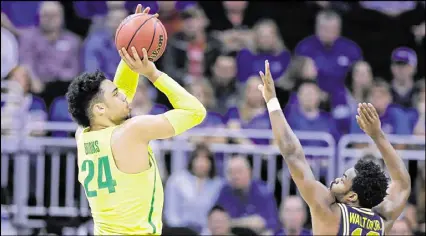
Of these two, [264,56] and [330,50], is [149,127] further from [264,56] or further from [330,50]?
[330,50]

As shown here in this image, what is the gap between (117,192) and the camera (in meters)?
7.17

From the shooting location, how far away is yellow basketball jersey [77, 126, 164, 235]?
7.16m

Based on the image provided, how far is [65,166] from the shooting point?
12.0 metres

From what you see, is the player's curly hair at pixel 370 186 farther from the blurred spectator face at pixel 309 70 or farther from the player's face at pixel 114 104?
the blurred spectator face at pixel 309 70

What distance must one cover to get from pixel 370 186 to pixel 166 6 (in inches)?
298

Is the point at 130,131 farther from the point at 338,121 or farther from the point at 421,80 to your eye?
the point at 421,80

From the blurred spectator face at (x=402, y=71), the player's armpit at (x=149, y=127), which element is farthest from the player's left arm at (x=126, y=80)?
the blurred spectator face at (x=402, y=71)

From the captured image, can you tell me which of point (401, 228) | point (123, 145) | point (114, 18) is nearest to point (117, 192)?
→ point (123, 145)

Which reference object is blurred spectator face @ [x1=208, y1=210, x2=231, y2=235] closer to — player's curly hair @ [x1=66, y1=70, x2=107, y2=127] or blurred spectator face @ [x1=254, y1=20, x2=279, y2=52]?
blurred spectator face @ [x1=254, y1=20, x2=279, y2=52]

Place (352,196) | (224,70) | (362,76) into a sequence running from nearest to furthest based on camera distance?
1. (352,196)
2. (362,76)
3. (224,70)

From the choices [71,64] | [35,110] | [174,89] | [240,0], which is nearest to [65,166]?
[35,110]

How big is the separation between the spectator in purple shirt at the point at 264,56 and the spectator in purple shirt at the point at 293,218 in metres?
2.85

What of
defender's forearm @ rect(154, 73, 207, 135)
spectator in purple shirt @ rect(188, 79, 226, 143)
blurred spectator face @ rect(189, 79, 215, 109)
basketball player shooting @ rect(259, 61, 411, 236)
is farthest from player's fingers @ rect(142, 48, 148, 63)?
blurred spectator face @ rect(189, 79, 215, 109)

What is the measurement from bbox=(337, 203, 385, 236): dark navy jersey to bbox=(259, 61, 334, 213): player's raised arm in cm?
15
